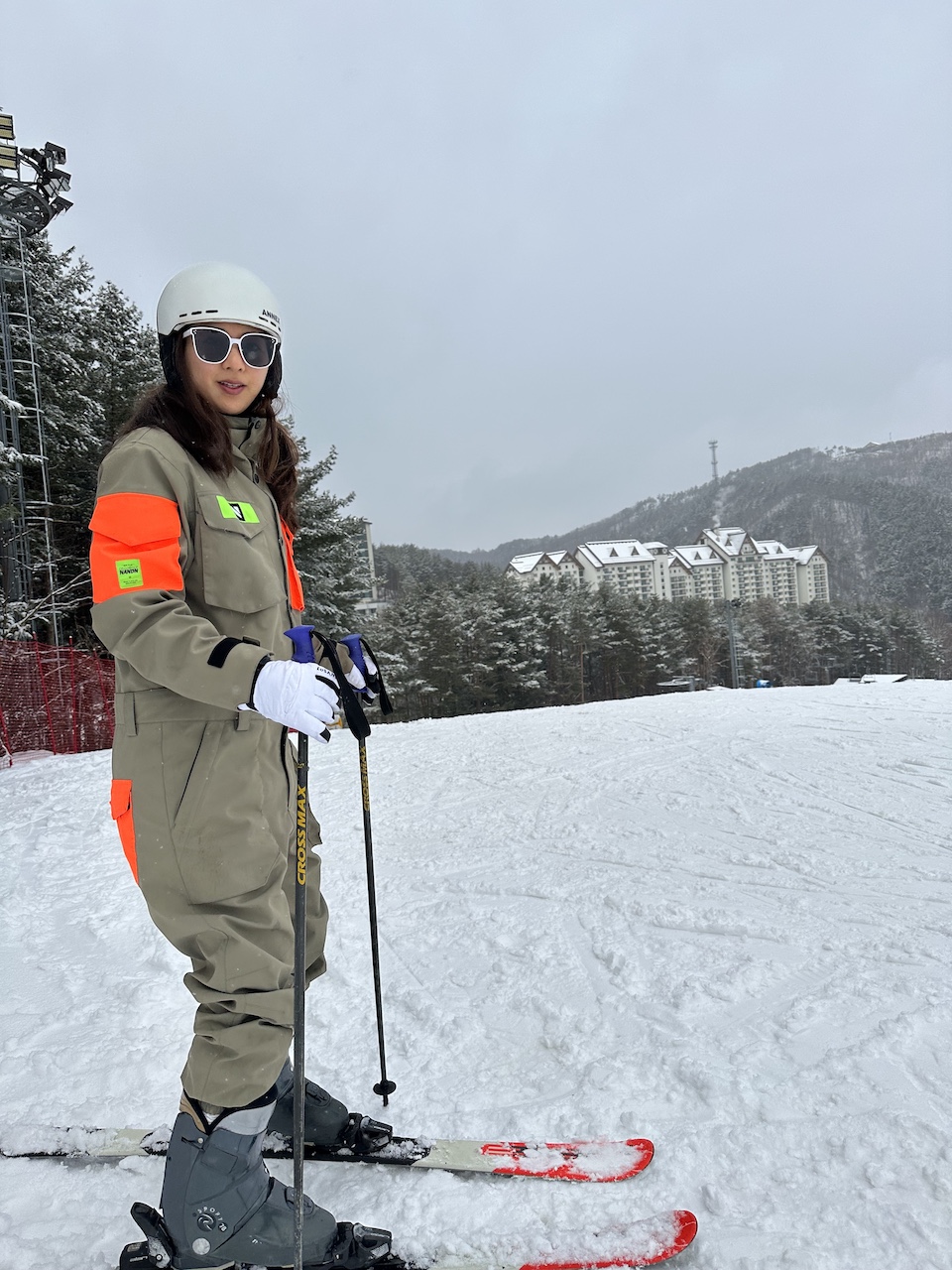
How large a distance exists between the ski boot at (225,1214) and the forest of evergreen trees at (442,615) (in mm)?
2653

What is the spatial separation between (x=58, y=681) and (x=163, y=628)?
423 inches

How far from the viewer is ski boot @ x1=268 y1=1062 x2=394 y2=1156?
1.93 m

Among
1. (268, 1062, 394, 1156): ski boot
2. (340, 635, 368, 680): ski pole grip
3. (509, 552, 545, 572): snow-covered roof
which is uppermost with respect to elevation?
(509, 552, 545, 572): snow-covered roof

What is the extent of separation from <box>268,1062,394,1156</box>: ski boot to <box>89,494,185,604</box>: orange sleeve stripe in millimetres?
1361

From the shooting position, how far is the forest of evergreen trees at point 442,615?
57.8 ft

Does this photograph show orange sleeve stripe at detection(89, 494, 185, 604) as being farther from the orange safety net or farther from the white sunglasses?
→ the orange safety net

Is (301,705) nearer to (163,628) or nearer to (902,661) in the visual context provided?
(163,628)

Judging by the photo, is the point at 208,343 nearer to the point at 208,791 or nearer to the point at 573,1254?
the point at 208,791

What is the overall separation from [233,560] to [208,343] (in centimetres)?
59

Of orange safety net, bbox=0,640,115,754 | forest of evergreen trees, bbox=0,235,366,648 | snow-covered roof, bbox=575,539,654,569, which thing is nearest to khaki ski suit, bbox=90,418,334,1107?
orange safety net, bbox=0,640,115,754

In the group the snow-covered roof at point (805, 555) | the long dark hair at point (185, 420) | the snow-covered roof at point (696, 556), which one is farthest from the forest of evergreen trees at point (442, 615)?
the snow-covered roof at point (696, 556)

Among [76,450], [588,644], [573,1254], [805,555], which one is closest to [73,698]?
[76,450]

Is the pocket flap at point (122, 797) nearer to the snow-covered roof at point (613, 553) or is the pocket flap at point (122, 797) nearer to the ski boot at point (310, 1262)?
the ski boot at point (310, 1262)

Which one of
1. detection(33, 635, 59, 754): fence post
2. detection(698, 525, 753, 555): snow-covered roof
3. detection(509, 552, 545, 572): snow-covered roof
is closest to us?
detection(33, 635, 59, 754): fence post
